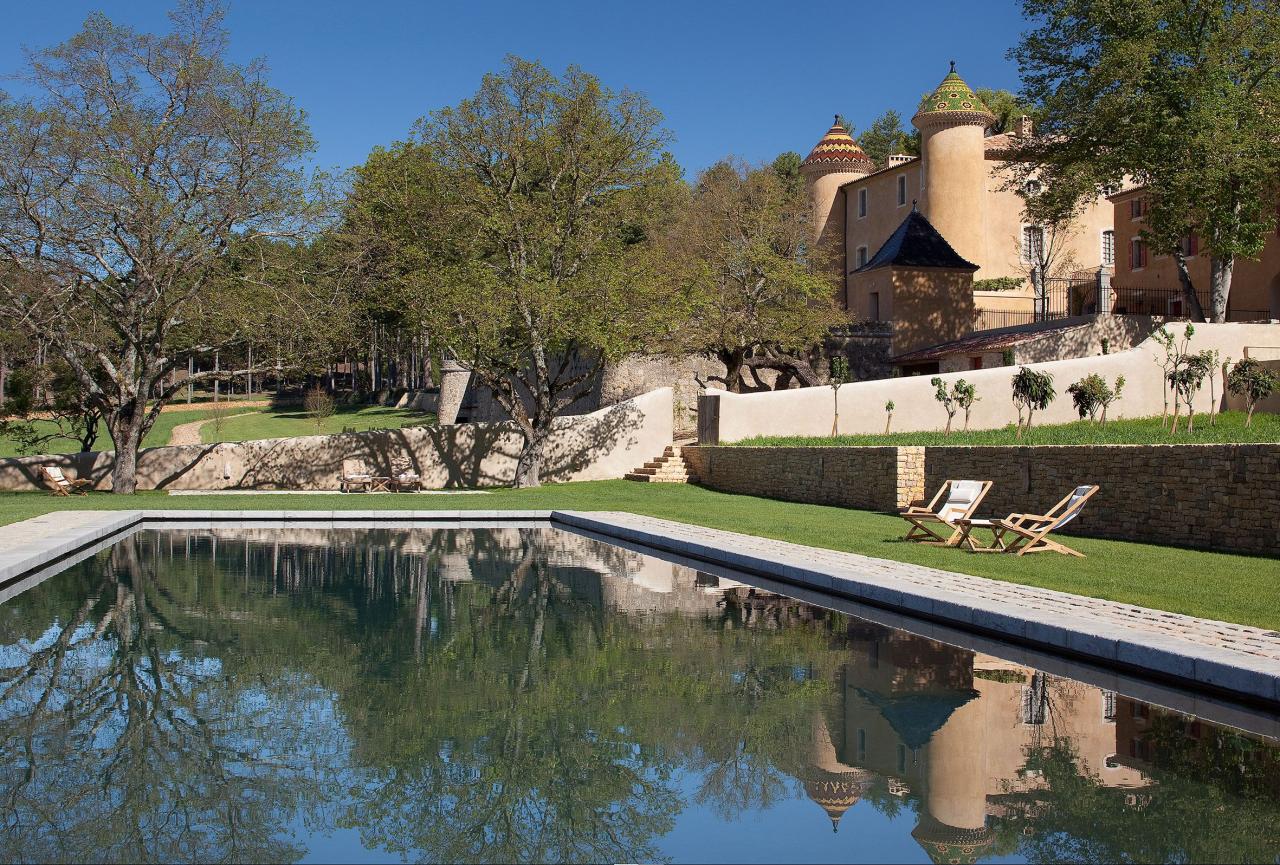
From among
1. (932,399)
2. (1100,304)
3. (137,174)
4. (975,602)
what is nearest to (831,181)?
(1100,304)

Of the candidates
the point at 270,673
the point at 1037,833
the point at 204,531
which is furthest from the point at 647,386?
the point at 1037,833

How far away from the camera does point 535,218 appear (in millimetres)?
29359

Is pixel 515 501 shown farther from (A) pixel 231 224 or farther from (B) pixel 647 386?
(B) pixel 647 386

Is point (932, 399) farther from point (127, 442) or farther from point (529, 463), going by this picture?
point (127, 442)

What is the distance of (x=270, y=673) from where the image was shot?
7918 millimetres

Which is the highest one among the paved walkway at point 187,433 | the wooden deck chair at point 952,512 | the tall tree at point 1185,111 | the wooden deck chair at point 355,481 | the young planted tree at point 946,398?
the tall tree at point 1185,111

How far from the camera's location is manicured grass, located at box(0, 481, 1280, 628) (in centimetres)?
1032

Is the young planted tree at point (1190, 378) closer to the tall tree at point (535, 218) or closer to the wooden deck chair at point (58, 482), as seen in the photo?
the tall tree at point (535, 218)

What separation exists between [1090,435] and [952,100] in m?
28.2

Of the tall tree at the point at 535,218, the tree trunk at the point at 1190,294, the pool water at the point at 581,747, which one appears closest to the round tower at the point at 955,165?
the tree trunk at the point at 1190,294

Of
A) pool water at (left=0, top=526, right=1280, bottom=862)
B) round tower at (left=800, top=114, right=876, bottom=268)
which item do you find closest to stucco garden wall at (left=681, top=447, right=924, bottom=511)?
pool water at (left=0, top=526, right=1280, bottom=862)

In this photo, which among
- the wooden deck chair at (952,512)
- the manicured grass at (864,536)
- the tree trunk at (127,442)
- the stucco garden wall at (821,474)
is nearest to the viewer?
the manicured grass at (864,536)

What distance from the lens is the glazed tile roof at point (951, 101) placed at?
157 ft

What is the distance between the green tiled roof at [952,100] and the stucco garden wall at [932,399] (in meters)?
20.1
